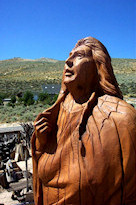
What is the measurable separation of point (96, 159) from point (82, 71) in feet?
3.71

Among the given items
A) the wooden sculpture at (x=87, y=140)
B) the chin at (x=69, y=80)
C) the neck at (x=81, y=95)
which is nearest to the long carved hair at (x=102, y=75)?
the wooden sculpture at (x=87, y=140)

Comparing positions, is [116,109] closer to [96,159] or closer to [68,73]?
[96,159]

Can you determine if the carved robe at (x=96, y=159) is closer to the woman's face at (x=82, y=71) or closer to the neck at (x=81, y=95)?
the neck at (x=81, y=95)

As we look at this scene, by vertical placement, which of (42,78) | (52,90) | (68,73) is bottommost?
(68,73)

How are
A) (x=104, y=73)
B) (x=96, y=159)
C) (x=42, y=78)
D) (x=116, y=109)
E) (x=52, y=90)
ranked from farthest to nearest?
(x=42, y=78), (x=52, y=90), (x=104, y=73), (x=116, y=109), (x=96, y=159)

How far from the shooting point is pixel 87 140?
240 cm

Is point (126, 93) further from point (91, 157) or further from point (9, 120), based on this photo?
point (91, 157)

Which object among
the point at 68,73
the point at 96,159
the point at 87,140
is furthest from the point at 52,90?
the point at 96,159

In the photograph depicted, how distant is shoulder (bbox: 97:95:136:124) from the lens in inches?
90.9

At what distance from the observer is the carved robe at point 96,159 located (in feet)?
7.30

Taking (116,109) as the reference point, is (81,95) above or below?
above

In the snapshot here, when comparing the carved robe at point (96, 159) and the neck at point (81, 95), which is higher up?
the neck at point (81, 95)

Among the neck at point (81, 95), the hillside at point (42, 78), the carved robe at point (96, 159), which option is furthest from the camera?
the hillside at point (42, 78)

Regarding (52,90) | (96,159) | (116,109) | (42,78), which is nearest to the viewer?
(96,159)
